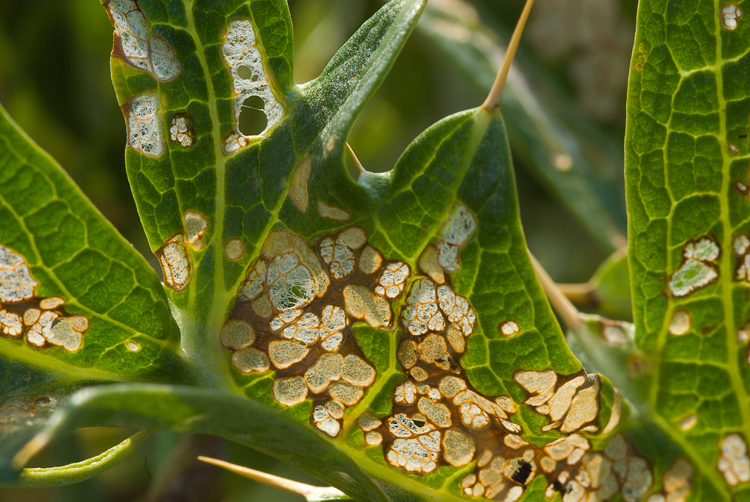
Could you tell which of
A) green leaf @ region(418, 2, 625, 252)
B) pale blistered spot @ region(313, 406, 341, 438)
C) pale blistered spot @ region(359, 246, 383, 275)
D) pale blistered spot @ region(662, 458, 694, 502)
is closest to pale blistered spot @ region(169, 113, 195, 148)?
pale blistered spot @ region(359, 246, 383, 275)

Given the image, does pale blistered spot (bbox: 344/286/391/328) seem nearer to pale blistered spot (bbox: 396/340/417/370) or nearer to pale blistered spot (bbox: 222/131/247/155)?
pale blistered spot (bbox: 396/340/417/370)

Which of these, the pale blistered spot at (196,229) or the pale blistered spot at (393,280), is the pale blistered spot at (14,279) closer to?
the pale blistered spot at (196,229)

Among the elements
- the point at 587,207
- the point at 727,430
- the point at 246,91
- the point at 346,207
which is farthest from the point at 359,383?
the point at 587,207

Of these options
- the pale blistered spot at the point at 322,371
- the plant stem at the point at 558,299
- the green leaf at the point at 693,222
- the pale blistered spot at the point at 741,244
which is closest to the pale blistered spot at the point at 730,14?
the green leaf at the point at 693,222

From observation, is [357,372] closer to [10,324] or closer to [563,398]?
Result: [563,398]

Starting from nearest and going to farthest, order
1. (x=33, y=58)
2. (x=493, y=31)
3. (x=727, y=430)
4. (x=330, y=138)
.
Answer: (x=330, y=138), (x=727, y=430), (x=493, y=31), (x=33, y=58)

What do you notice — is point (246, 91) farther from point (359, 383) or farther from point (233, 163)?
point (359, 383)
